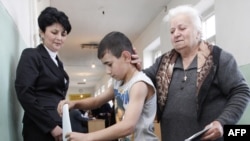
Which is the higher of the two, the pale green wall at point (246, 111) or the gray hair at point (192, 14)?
the gray hair at point (192, 14)

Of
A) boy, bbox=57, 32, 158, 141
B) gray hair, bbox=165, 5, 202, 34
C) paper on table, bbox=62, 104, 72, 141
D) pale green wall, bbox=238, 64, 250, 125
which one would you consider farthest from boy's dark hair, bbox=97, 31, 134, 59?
pale green wall, bbox=238, 64, 250, 125

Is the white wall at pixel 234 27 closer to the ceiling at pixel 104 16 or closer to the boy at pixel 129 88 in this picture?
the boy at pixel 129 88

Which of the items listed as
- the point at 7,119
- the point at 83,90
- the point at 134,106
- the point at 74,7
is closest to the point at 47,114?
the point at 7,119

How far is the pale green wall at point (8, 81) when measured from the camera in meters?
1.35

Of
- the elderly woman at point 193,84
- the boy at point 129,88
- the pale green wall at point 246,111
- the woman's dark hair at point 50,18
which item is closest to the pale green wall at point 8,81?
the woman's dark hair at point 50,18

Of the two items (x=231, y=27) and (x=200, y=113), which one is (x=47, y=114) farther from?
(x=231, y=27)

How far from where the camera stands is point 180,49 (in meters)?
1.51

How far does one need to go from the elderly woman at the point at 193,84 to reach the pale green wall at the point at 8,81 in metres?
0.62

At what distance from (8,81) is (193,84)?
2.90ft

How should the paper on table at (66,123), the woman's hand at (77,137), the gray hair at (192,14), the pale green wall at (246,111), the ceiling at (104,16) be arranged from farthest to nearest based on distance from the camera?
the ceiling at (104,16)
the pale green wall at (246,111)
the gray hair at (192,14)
the paper on table at (66,123)
the woman's hand at (77,137)

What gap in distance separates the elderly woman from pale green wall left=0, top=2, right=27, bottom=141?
0.62 m

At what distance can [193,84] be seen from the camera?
1415 mm

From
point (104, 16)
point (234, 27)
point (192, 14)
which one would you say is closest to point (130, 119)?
point (192, 14)

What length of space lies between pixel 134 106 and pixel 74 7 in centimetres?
364
